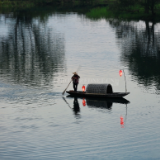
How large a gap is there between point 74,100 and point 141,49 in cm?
3391

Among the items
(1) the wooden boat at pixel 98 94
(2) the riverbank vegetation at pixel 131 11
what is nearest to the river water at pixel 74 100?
(1) the wooden boat at pixel 98 94

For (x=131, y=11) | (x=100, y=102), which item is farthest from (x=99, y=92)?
(x=131, y=11)

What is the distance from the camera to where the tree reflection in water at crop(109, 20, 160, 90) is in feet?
172

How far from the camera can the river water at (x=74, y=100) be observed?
29859 mm

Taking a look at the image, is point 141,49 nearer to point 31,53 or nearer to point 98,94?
point 31,53

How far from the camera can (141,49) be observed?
7381 cm

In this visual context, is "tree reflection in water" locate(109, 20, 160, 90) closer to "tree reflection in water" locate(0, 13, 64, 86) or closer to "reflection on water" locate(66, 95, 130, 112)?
"reflection on water" locate(66, 95, 130, 112)

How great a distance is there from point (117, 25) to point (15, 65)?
168ft

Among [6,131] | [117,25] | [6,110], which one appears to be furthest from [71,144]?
[117,25]

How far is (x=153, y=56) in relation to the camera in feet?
220

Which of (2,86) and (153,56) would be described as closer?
(2,86)

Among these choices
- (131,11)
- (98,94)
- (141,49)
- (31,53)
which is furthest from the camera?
(131,11)

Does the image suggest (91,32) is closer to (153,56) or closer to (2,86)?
(153,56)

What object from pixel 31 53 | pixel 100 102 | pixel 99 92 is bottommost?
pixel 100 102
